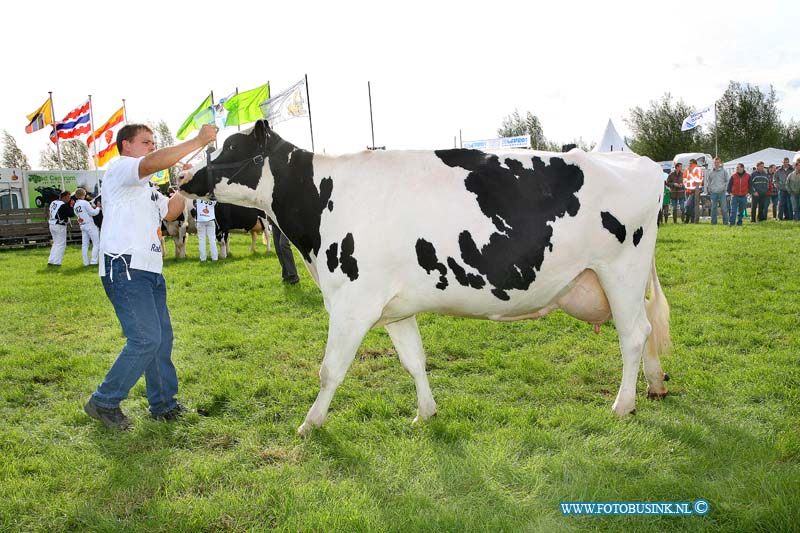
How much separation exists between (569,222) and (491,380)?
1.91m

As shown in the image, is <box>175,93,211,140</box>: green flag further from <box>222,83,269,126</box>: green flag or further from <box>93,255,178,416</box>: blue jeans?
<box>93,255,178,416</box>: blue jeans

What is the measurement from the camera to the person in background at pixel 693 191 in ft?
69.4

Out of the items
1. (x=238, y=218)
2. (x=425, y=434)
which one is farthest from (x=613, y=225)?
(x=238, y=218)

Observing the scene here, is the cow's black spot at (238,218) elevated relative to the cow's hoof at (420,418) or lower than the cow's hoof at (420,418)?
elevated

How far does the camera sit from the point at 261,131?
4812 millimetres

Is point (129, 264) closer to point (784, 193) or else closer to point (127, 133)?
point (127, 133)

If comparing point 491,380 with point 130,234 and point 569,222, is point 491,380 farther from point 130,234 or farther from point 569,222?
point 130,234

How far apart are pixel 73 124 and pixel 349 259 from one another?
30.1 m

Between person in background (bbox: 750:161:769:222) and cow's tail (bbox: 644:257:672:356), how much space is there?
58.9ft

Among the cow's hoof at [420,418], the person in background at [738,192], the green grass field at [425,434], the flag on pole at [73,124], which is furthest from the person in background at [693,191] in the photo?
the flag on pole at [73,124]

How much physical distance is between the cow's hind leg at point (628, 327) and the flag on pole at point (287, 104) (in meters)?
16.1

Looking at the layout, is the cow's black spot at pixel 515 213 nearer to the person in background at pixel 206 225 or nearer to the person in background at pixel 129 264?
the person in background at pixel 129 264

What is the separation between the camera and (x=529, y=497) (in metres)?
3.45

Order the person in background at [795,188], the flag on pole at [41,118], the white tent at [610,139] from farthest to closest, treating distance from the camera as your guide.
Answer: the white tent at [610,139], the flag on pole at [41,118], the person in background at [795,188]
